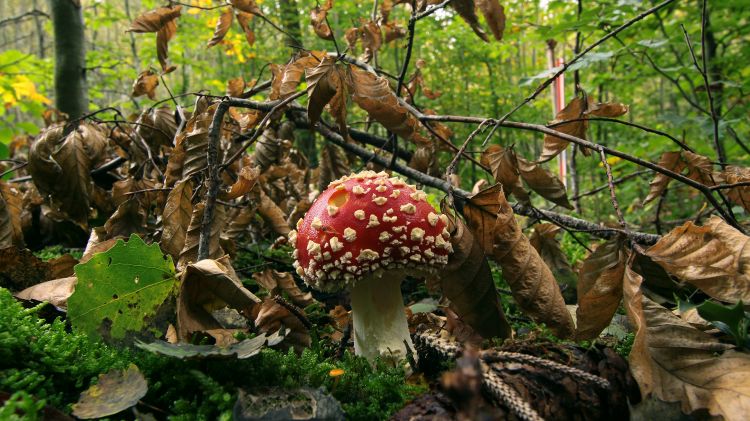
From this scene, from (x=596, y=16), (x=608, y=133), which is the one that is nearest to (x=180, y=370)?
(x=596, y=16)

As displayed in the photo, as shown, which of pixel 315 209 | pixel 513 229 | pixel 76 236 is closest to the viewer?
pixel 513 229

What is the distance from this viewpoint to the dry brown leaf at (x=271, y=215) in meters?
2.35

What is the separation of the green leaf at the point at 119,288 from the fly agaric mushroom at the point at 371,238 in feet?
1.53

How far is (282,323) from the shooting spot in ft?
5.18

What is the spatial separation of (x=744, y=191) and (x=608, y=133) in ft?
22.7

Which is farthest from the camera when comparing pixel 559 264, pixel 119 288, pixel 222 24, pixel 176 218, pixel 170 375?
pixel 222 24

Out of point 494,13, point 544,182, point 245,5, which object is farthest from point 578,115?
point 245,5

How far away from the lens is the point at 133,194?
6.71ft

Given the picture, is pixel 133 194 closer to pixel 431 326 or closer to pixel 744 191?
pixel 431 326

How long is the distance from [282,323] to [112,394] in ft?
2.08

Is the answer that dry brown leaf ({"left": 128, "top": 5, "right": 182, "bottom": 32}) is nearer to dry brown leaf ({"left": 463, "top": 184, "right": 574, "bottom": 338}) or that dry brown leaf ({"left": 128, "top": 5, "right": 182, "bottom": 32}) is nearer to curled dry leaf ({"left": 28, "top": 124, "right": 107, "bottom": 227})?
curled dry leaf ({"left": 28, "top": 124, "right": 107, "bottom": 227})

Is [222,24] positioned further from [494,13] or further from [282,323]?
[282,323]

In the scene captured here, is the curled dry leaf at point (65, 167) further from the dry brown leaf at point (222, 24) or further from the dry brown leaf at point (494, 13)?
the dry brown leaf at point (494, 13)

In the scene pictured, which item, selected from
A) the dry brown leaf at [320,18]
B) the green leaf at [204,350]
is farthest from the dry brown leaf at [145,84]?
the green leaf at [204,350]
